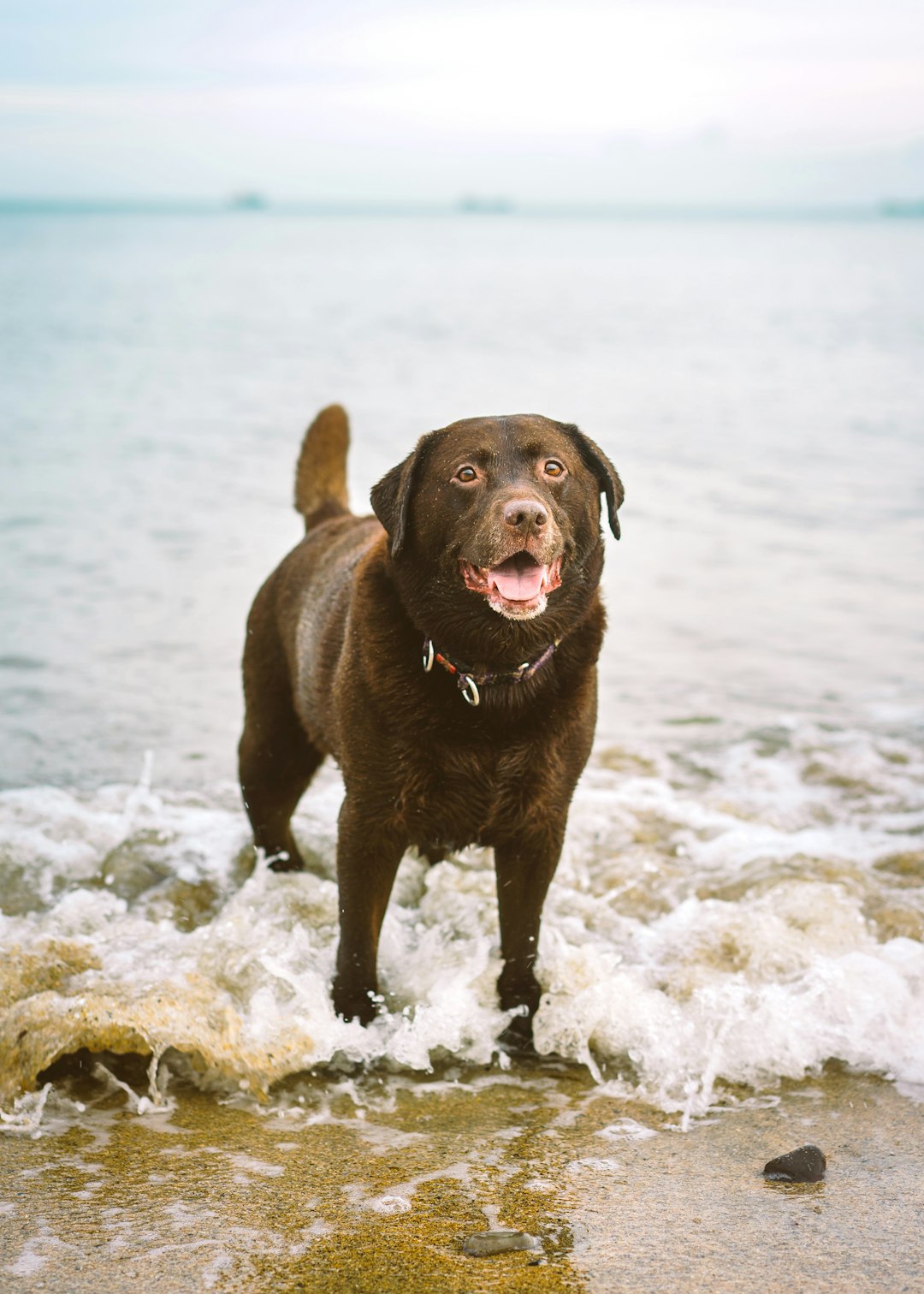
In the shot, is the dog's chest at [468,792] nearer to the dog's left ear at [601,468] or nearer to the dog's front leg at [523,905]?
the dog's front leg at [523,905]

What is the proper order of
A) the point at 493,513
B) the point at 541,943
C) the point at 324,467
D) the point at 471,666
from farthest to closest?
the point at 324,467 < the point at 541,943 < the point at 471,666 < the point at 493,513

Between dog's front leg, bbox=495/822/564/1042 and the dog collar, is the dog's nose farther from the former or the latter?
dog's front leg, bbox=495/822/564/1042

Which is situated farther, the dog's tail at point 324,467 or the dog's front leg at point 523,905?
the dog's tail at point 324,467

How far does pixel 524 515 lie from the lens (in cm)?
318

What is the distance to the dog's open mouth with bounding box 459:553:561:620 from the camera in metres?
3.30

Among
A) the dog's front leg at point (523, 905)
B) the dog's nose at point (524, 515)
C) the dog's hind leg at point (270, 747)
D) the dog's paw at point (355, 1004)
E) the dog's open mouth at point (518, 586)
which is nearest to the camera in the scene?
the dog's nose at point (524, 515)

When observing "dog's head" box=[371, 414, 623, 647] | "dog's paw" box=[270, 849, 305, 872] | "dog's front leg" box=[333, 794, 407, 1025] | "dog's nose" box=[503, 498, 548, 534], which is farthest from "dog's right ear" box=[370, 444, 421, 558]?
"dog's paw" box=[270, 849, 305, 872]

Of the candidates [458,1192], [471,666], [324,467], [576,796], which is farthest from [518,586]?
[576,796]

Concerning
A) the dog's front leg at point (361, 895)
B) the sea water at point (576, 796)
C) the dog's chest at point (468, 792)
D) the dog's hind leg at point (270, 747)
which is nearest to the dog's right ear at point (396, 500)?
the dog's chest at point (468, 792)

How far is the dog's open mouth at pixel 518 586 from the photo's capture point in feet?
10.8

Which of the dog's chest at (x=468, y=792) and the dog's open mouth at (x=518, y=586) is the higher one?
the dog's open mouth at (x=518, y=586)

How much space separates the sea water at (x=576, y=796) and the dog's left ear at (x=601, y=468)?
1500 mm

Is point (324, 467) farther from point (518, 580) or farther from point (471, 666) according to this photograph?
point (518, 580)

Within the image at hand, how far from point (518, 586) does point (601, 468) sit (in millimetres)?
582
